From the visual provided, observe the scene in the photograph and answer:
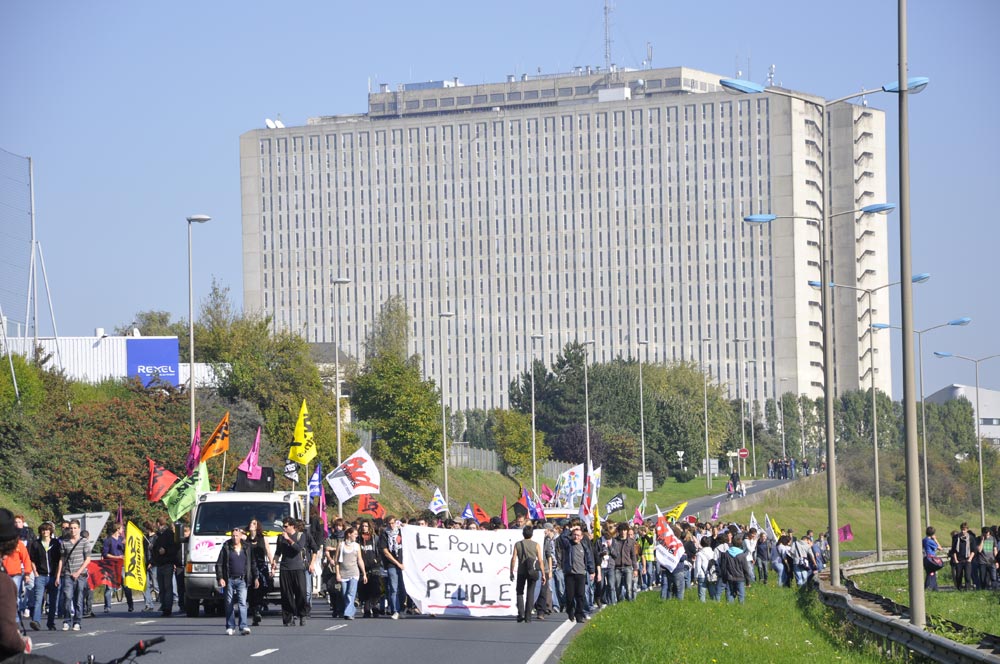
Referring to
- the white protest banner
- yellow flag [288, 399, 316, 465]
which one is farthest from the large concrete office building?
the white protest banner

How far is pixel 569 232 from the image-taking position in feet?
615

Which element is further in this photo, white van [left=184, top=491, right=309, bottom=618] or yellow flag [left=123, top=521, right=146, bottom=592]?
yellow flag [left=123, top=521, right=146, bottom=592]

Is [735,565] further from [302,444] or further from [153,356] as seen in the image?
[153,356]

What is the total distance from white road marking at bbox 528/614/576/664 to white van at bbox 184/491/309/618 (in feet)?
17.3

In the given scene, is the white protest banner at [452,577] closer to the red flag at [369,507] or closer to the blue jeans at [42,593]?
the blue jeans at [42,593]

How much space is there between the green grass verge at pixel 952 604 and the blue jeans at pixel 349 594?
30.4ft

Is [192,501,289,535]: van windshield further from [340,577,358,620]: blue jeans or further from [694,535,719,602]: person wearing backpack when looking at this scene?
[694,535,719,602]: person wearing backpack

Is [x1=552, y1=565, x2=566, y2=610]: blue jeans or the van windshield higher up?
the van windshield

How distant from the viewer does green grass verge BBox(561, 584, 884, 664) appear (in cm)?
1820

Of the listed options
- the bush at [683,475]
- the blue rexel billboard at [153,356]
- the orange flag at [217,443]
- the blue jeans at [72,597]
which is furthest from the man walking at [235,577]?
the bush at [683,475]

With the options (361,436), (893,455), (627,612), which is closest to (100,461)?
(627,612)

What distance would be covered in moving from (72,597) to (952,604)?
19846 mm

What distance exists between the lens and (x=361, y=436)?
74438 mm

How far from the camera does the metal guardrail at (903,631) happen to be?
15172mm
